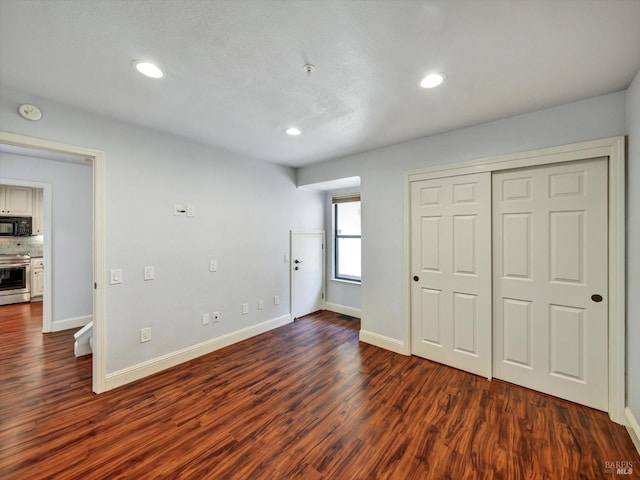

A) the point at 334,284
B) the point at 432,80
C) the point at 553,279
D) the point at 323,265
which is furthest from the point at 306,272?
the point at 432,80

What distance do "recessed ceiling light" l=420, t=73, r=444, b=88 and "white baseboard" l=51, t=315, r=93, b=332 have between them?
5617mm

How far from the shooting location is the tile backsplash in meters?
5.43

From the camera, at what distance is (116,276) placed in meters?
2.53

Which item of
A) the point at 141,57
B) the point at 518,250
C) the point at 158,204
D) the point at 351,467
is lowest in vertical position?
the point at 351,467

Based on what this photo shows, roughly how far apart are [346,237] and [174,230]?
2.87 metres

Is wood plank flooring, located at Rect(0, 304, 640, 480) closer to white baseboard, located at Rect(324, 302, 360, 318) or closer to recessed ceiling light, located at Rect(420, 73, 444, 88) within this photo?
white baseboard, located at Rect(324, 302, 360, 318)

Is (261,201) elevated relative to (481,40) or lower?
lower

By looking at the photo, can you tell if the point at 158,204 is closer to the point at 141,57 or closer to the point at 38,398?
the point at 141,57

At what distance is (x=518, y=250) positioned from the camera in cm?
248

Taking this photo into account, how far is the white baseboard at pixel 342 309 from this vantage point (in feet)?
15.2

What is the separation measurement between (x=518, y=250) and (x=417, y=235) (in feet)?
3.11

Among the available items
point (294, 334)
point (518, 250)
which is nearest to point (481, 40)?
point (518, 250)

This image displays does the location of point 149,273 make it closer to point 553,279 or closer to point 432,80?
point 432,80

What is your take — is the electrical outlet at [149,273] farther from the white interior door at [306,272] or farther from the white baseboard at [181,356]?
the white interior door at [306,272]
